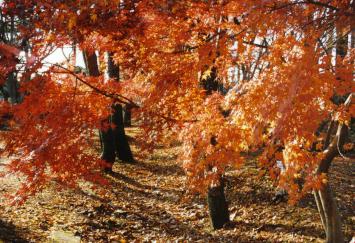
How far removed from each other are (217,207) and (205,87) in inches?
134

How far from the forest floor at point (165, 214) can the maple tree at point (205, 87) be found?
160cm

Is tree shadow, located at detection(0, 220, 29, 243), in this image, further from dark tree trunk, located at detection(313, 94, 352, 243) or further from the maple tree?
dark tree trunk, located at detection(313, 94, 352, 243)

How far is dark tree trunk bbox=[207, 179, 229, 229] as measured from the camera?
1031 centimetres

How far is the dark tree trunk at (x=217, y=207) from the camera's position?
10.3 metres

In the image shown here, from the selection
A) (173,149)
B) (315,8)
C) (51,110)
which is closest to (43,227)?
(51,110)

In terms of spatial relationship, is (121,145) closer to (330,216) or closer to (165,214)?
(165,214)

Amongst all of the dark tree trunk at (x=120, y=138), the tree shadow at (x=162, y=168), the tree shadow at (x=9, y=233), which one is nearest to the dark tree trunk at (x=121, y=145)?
the dark tree trunk at (x=120, y=138)

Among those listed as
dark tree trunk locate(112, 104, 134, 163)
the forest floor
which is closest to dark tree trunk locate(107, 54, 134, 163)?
dark tree trunk locate(112, 104, 134, 163)

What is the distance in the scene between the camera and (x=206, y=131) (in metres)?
8.12

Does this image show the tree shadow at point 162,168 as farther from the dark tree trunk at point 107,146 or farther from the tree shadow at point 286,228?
the tree shadow at point 286,228

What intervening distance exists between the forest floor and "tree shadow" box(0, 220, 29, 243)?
0.02 metres

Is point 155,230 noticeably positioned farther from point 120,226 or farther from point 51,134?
A: point 51,134

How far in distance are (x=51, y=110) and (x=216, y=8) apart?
4232 mm

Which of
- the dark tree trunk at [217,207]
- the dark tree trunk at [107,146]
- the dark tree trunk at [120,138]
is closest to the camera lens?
the dark tree trunk at [217,207]
